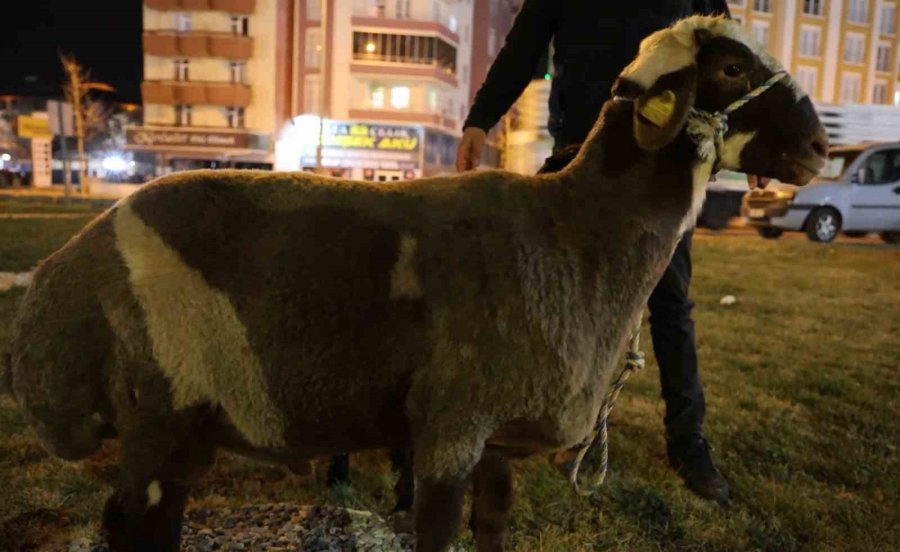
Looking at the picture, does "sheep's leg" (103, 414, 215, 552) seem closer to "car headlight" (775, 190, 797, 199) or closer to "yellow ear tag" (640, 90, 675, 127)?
"yellow ear tag" (640, 90, 675, 127)

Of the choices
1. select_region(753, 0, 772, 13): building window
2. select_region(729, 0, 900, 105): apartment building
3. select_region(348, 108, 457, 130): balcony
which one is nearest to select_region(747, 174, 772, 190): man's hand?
select_region(348, 108, 457, 130): balcony

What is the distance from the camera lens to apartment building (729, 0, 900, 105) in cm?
4225

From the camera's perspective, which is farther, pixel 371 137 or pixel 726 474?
pixel 371 137

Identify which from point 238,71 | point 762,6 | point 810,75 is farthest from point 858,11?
point 238,71

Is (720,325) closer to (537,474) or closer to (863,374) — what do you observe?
(863,374)

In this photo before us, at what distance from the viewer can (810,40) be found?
43.6 meters

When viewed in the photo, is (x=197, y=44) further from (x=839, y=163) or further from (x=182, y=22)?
(x=839, y=163)

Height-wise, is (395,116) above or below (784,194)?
above

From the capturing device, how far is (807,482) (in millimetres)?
3785

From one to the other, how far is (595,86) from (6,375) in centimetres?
245

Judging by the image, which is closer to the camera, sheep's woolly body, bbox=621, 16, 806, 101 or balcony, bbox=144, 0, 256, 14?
sheep's woolly body, bbox=621, 16, 806, 101

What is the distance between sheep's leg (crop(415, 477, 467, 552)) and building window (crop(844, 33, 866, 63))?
1979 inches

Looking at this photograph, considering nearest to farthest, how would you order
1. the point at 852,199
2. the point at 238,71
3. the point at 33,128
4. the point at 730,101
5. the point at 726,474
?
the point at 730,101 < the point at 726,474 < the point at 852,199 < the point at 238,71 < the point at 33,128

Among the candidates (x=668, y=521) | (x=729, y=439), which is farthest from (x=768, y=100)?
(x=729, y=439)
